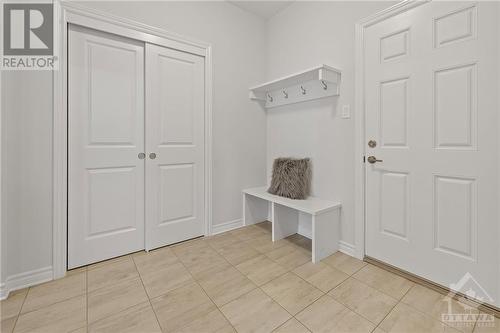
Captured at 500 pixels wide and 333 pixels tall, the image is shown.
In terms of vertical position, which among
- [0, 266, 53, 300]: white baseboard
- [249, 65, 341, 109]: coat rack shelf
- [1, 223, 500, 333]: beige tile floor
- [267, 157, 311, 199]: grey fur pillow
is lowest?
[1, 223, 500, 333]: beige tile floor

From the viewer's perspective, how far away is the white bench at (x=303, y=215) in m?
1.98

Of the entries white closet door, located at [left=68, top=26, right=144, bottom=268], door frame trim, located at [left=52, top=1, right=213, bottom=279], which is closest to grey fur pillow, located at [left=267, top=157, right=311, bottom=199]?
white closet door, located at [left=68, top=26, right=144, bottom=268]

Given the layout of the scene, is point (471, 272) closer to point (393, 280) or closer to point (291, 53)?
point (393, 280)

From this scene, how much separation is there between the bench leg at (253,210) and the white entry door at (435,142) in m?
1.31

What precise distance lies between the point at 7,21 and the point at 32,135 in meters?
0.78

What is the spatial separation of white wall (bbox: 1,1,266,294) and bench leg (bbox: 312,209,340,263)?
1.08m

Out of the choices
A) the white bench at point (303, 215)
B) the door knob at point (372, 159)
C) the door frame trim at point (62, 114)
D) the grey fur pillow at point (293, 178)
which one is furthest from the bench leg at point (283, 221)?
the door frame trim at point (62, 114)

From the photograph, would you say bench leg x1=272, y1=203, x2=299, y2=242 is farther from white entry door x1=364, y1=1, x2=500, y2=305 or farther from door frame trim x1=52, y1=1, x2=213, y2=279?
door frame trim x1=52, y1=1, x2=213, y2=279

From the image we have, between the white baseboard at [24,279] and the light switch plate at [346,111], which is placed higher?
the light switch plate at [346,111]

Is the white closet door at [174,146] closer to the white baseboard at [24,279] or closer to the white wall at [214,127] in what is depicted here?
the white wall at [214,127]

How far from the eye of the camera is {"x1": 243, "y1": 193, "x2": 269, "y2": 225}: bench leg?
110 inches

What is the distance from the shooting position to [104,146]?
1927 mm

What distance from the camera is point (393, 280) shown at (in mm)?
1684

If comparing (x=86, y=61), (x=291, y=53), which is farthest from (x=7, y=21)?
(x=291, y=53)
